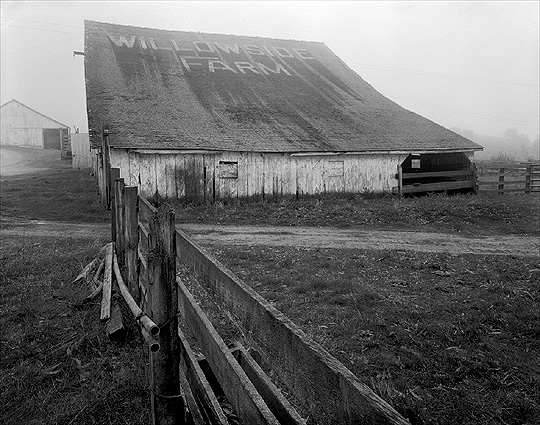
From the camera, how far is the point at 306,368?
1.63m

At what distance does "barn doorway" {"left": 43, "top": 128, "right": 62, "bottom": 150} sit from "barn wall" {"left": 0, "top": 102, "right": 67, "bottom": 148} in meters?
Answer: 1.41

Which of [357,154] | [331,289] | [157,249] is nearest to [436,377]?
[331,289]

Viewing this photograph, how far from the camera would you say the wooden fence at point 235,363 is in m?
1.46

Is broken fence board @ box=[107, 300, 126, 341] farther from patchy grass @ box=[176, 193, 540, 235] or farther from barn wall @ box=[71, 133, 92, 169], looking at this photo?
barn wall @ box=[71, 133, 92, 169]

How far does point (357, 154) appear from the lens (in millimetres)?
18766

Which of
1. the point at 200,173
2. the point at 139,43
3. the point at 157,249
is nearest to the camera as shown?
the point at 157,249

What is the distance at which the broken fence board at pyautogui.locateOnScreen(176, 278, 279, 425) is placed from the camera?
6.38 feet

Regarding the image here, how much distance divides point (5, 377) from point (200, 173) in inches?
496

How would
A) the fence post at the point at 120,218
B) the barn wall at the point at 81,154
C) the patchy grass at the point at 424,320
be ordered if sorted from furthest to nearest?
1. the barn wall at the point at 81,154
2. the fence post at the point at 120,218
3. the patchy grass at the point at 424,320

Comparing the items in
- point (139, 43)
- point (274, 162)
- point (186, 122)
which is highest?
point (139, 43)

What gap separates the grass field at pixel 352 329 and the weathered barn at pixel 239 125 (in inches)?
245

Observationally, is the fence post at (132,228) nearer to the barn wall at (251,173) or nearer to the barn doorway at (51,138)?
the barn wall at (251,173)

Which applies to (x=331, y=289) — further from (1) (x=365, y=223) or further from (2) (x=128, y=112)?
(2) (x=128, y=112)

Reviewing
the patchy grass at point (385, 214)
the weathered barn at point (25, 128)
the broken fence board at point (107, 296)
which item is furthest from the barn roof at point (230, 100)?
the weathered barn at point (25, 128)
